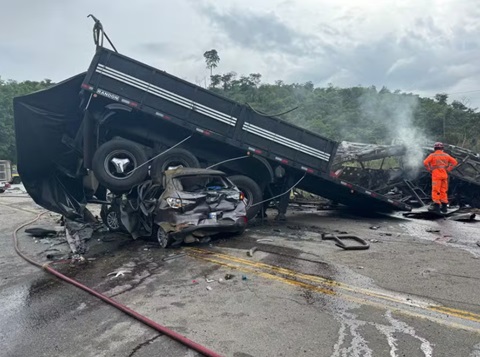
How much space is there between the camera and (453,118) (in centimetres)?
2628

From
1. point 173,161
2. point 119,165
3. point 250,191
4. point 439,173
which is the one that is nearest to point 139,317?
point 119,165

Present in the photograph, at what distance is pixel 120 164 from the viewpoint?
787cm

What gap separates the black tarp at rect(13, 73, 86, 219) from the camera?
802 cm

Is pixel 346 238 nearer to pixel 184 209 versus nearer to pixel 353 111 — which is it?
pixel 184 209

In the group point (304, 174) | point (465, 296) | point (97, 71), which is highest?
point (97, 71)

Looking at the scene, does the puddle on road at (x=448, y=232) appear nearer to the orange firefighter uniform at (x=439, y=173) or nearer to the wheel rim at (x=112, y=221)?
the orange firefighter uniform at (x=439, y=173)

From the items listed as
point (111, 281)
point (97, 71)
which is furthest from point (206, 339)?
point (97, 71)

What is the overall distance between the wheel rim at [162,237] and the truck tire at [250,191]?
8.34 feet

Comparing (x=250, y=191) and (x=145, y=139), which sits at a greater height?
(x=145, y=139)

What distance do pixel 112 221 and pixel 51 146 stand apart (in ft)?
7.78

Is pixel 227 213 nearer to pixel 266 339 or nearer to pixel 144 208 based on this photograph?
pixel 144 208

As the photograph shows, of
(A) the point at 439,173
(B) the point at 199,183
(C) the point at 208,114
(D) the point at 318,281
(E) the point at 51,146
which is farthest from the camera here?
(A) the point at 439,173

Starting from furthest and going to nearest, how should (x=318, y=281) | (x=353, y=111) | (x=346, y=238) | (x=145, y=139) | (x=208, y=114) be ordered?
(x=353, y=111) < (x=145, y=139) < (x=208, y=114) < (x=346, y=238) < (x=318, y=281)

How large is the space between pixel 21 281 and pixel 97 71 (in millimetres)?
4153
